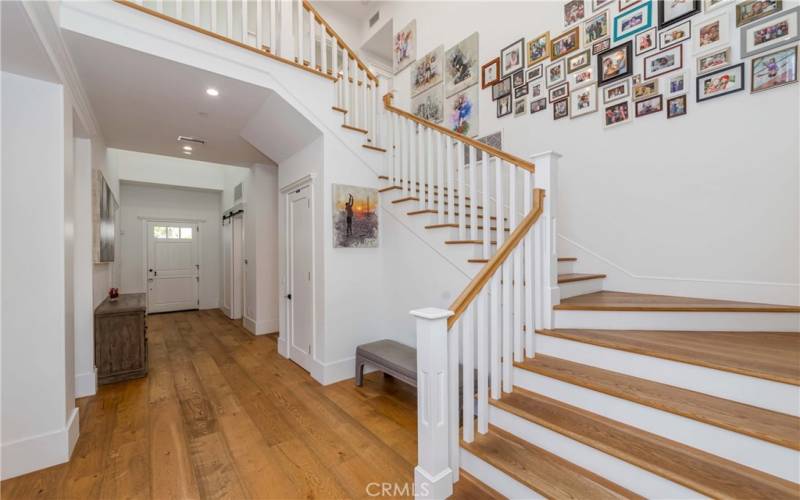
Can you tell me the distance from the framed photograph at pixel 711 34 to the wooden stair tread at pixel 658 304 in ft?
6.19

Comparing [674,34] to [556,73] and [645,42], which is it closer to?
[645,42]

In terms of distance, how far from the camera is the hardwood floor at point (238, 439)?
1.96 meters

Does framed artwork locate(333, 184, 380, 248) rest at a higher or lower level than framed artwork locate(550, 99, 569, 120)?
lower

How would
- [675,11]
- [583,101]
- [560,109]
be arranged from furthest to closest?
1. [560,109]
2. [583,101]
3. [675,11]

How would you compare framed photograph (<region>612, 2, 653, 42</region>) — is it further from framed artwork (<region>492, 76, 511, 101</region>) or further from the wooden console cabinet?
the wooden console cabinet

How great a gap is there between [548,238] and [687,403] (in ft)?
3.75

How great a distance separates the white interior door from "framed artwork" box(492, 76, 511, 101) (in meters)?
2.44

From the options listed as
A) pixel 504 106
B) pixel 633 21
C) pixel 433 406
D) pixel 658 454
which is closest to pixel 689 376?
pixel 658 454

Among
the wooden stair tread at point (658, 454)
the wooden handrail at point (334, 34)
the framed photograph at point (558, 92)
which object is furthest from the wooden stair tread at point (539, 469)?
the wooden handrail at point (334, 34)

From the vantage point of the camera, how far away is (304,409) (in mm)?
2900

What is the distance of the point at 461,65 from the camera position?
14.0 feet

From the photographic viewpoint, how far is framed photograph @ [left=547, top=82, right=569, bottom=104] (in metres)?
3.27

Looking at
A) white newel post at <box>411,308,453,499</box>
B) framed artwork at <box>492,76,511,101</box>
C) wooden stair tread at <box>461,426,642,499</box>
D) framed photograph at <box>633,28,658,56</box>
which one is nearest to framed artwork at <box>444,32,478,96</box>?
framed artwork at <box>492,76,511,101</box>

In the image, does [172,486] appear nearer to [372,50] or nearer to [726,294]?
[726,294]
